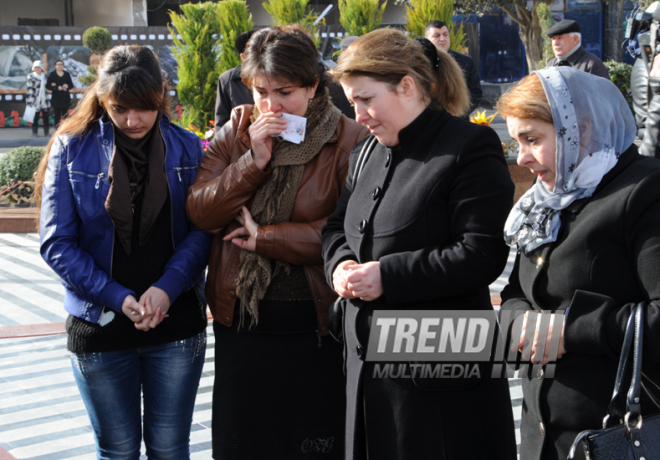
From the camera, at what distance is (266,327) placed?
273cm

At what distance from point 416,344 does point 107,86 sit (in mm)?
1433

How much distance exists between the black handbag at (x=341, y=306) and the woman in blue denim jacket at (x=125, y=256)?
0.60 meters

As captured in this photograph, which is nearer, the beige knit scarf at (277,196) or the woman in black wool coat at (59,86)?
the beige knit scarf at (277,196)

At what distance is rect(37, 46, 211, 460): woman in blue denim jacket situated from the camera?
2600mm

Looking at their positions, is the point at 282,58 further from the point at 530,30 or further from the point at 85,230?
the point at 530,30

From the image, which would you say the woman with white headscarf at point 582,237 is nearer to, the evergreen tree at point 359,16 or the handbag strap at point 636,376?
the handbag strap at point 636,376

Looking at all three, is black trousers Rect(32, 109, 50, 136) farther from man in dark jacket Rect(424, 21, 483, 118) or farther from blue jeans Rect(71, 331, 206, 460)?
blue jeans Rect(71, 331, 206, 460)

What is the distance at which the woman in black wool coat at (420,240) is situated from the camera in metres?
2.15

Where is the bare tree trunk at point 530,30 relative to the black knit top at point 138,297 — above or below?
above

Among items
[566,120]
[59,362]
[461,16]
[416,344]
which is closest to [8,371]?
[59,362]

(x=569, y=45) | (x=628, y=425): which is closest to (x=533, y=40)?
(x=569, y=45)

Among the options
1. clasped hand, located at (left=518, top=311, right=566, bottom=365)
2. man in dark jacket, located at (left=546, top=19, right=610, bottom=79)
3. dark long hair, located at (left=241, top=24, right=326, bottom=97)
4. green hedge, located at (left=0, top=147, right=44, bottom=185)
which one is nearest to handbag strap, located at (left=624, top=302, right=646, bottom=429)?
clasped hand, located at (left=518, top=311, right=566, bottom=365)

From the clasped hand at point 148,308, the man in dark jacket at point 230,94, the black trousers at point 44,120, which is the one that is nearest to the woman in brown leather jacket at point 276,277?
the clasped hand at point 148,308

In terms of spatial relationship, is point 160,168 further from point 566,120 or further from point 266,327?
point 566,120
